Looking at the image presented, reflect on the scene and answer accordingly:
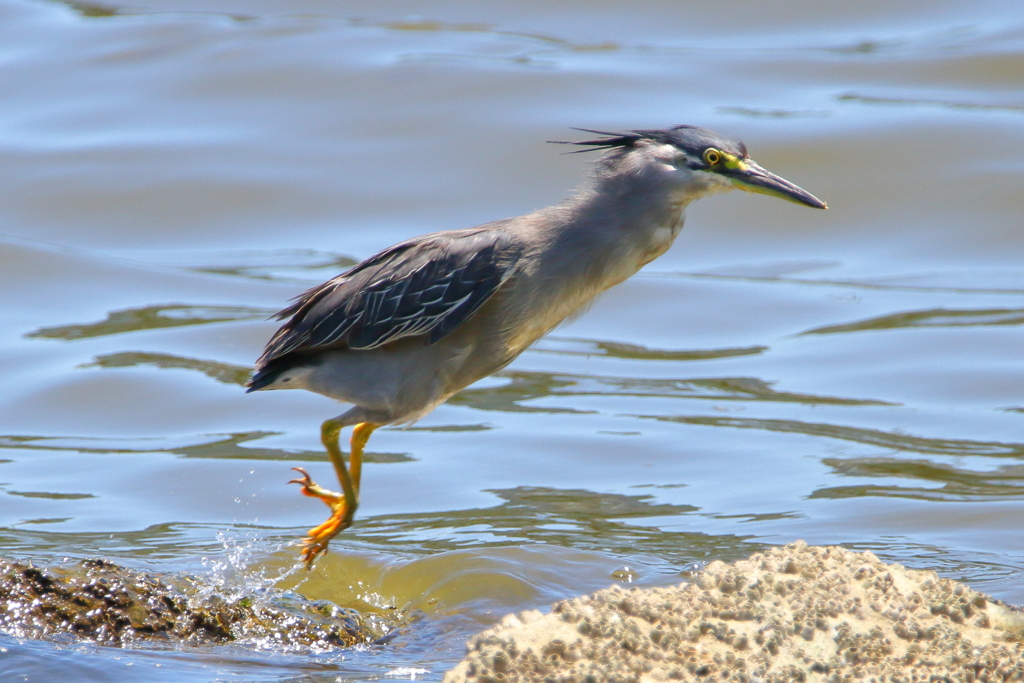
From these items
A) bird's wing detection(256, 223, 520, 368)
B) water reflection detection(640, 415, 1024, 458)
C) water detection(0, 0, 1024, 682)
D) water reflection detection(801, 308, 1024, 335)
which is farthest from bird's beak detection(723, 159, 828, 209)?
water reflection detection(801, 308, 1024, 335)

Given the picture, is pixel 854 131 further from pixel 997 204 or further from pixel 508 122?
pixel 508 122

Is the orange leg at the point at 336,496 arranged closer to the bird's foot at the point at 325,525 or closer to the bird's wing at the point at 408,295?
the bird's foot at the point at 325,525

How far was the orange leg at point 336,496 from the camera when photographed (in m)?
6.02

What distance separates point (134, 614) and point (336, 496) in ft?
4.96

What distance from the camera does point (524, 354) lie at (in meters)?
11.4

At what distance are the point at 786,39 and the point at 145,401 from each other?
374 inches

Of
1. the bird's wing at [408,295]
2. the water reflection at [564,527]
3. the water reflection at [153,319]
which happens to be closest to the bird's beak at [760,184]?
the bird's wing at [408,295]

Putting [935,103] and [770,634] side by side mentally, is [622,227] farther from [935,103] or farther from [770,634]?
[935,103]

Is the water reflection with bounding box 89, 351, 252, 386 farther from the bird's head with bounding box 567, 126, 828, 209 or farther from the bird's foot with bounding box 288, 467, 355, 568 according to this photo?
the bird's head with bounding box 567, 126, 828, 209

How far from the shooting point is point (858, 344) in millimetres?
10859

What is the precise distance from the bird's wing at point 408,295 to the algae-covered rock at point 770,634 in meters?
2.20

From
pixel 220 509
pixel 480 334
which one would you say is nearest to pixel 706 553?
pixel 480 334

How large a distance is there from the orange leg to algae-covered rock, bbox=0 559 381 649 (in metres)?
0.72

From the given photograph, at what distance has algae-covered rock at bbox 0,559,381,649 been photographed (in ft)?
15.6
